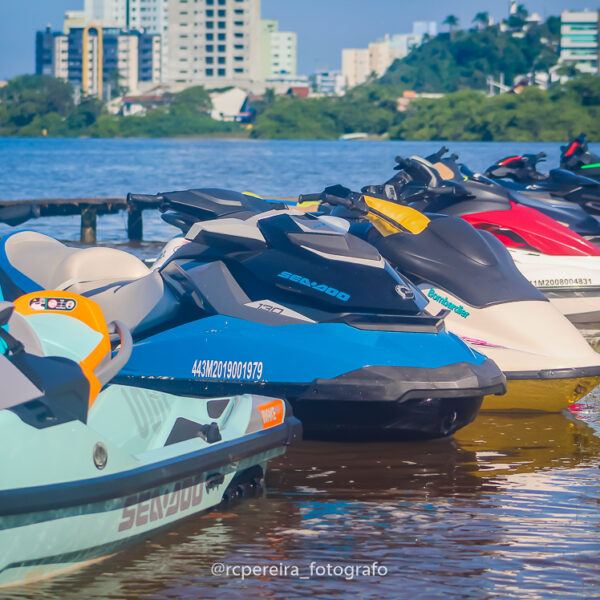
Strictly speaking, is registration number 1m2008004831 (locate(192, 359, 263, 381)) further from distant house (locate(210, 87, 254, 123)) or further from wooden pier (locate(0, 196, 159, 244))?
distant house (locate(210, 87, 254, 123))

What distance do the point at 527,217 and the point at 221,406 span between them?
13.2 feet

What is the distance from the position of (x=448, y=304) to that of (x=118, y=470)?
2.62 metres

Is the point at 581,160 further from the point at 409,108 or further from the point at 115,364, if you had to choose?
the point at 409,108

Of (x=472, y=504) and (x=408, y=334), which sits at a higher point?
(x=408, y=334)

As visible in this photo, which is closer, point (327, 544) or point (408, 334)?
point (327, 544)

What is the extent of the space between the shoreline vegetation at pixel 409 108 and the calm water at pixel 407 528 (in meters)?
119

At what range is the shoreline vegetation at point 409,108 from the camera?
125 meters

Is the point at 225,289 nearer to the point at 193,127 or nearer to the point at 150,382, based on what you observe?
the point at 150,382

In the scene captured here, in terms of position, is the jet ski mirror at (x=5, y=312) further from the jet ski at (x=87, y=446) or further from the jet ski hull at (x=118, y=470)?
the jet ski hull at (x=118, y=470)

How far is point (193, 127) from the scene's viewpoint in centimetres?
15975

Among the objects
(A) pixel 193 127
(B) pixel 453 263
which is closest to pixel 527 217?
(B) pixel 453 263

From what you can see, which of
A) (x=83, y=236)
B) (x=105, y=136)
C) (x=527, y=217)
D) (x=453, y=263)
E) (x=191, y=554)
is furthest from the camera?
(x=105, y=136)

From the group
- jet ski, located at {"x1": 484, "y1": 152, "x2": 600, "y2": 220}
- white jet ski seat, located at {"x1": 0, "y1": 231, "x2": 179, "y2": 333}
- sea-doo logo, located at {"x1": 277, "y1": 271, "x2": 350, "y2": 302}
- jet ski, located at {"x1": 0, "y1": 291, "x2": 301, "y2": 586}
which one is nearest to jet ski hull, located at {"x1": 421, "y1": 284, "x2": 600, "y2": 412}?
sea-doo logo, located at {"x1": 277, "y1": 271, "x2": 350, "y2": 302}

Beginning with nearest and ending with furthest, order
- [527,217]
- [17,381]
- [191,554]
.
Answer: [17,381], [191,554], [527,217]
